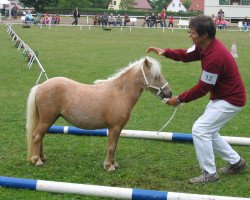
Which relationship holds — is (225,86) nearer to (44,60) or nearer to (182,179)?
(182,179)

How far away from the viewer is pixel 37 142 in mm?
6934

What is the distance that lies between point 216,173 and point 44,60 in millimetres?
14926

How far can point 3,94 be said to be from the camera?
497 inches

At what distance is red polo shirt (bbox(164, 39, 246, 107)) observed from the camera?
594 centimetres

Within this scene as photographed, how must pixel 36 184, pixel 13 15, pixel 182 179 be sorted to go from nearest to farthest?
pixel 36 184, pixel 182 179, pixel 13 15

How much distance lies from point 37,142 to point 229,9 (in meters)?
64.9

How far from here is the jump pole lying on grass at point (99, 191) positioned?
537 centimetres

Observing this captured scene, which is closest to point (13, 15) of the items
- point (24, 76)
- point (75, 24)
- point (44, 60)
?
point (75, 24)

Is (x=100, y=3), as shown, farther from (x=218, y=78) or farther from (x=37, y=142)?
(x=218, y=78)

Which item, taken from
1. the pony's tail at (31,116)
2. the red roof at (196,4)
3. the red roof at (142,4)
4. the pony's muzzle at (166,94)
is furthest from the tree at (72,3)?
the pony's muzzle at (166,94)

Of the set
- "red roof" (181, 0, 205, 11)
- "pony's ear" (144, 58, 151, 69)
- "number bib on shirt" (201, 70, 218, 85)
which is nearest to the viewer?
"number bib on shirt" (201, 70, 218, 85)

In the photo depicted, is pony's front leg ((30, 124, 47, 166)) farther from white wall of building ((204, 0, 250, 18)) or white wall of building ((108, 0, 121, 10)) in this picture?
white wall of building ((108, 0, 121, 10))

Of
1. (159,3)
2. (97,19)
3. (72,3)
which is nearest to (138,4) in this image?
(159,3)

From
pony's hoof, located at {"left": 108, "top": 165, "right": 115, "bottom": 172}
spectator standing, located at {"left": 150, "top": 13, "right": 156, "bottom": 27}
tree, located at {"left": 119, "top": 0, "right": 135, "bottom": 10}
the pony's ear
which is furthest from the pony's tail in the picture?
tree, located at {"left": 119, "top": 0, "right": 135, "bottom": 10}
